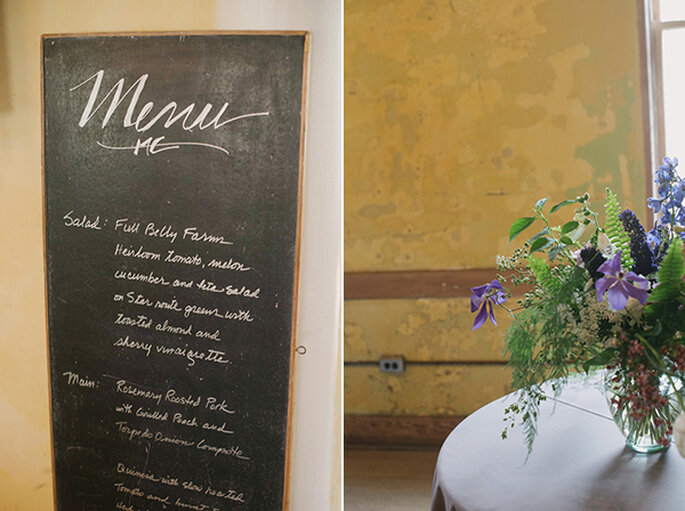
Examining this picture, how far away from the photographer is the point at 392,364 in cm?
358

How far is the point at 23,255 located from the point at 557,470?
1858mm

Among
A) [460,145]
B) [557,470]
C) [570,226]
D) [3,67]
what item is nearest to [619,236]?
[570,226]

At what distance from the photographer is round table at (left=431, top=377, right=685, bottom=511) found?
3.76 feet

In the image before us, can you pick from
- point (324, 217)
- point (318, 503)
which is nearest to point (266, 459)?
point (318, 503)

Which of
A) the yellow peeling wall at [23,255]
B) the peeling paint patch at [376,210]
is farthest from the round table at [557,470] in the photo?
the peeling paint patch at [376,210]

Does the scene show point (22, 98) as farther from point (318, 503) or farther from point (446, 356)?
point (446, 356)

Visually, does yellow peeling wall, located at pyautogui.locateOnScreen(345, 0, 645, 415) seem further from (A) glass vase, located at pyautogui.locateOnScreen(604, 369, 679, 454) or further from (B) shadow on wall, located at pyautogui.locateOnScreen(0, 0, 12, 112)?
(A) glass vase, located at pyautogui.locateOnScreen(604, 369, 679, 454)

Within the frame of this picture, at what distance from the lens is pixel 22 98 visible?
1.99 m

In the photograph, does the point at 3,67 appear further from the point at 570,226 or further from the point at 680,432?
the point at 680,432

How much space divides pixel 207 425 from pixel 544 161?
251 cm

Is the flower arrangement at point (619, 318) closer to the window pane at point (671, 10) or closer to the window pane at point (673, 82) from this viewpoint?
the window pane at point (673, 82)

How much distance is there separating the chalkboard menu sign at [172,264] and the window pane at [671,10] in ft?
8.95

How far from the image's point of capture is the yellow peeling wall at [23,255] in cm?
198

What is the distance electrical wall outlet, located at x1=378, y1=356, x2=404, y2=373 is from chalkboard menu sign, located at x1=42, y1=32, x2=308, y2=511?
1.79 metres
